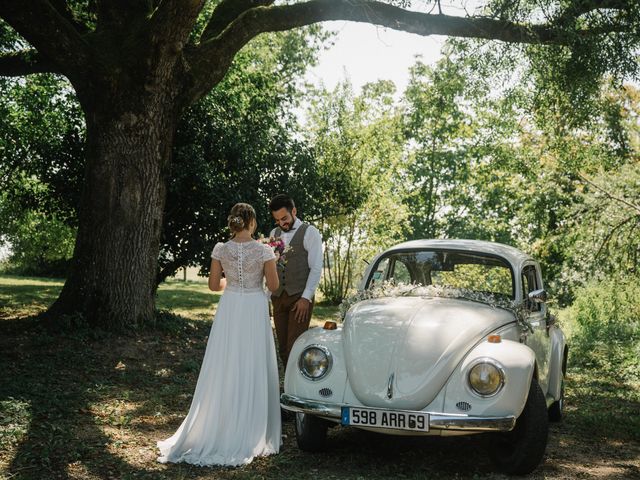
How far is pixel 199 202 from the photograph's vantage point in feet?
44.4

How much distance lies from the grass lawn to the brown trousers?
0.86 metres

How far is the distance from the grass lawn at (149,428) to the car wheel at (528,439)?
0.51ft

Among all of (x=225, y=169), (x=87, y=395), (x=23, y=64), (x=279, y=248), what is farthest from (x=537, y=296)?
(x=23, y=64)

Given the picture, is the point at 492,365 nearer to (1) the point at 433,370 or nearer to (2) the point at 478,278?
(1) the point at 433,370

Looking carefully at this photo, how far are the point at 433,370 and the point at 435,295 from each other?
1.36 meters

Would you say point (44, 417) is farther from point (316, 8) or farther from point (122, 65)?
point (316, 8)

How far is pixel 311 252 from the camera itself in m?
6.64

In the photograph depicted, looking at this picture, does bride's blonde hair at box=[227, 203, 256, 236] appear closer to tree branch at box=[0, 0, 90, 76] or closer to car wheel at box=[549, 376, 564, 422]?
car wheel at box=[549, 376, 564, 422]

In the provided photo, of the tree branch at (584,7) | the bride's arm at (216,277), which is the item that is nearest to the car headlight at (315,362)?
the bride's arm at (216,277)

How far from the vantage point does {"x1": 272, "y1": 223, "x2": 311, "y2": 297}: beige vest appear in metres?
6.66

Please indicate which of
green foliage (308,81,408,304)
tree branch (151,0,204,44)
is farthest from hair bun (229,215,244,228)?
green foliage (308,81,408,304)

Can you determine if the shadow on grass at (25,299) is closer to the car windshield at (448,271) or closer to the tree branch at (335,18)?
the tree branch at (335,18)

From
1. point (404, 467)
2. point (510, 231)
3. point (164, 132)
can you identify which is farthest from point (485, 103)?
point (510, 231)

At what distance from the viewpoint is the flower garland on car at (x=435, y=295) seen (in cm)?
587
